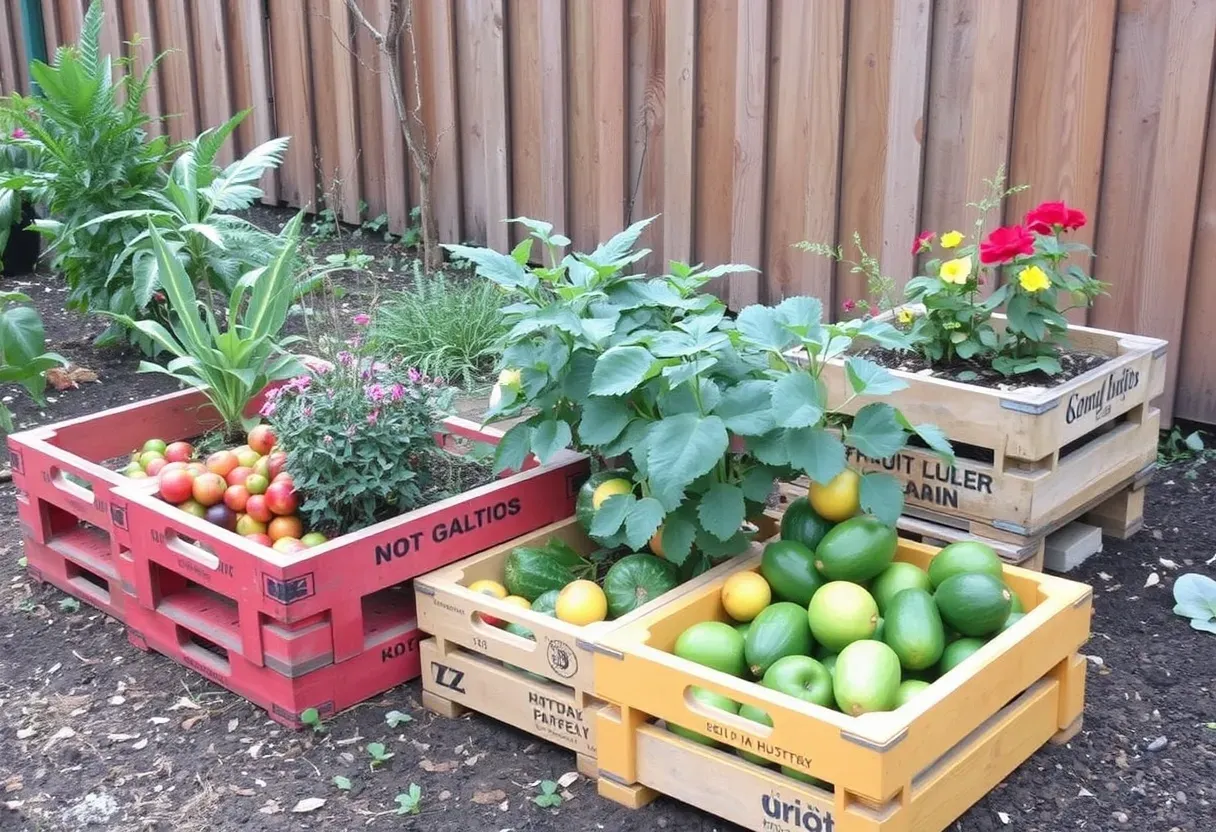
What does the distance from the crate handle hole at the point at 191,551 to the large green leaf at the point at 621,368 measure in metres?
1.09

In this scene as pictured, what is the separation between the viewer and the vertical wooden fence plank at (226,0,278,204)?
26.1ft

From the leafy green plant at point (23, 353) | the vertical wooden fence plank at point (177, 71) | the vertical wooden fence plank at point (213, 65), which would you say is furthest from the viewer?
the vertical wooden fence plank at point (177, 71)

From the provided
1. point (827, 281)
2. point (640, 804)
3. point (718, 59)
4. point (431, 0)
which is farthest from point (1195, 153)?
point (431, 0)

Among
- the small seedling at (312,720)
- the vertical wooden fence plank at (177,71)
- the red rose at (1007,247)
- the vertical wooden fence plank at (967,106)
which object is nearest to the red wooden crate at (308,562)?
the small seedling at (312,720)

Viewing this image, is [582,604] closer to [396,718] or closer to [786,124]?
[396,718]

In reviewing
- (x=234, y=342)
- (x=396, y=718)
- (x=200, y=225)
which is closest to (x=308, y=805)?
(x=396, y=718)

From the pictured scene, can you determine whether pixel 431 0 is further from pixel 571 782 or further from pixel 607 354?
pixel 571 782

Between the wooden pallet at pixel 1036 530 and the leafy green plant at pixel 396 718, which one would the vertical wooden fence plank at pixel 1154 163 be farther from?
the leafy green plant at pixel 396 718

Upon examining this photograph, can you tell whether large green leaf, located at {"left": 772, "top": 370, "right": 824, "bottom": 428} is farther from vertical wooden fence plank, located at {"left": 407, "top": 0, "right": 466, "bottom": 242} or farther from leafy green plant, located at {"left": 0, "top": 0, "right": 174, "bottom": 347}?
vertical wooden fence plank, located at {"left": 407, "top": 0, "right": 466, "bottom": 242}

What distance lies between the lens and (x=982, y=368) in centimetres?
366

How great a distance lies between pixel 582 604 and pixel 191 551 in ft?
3.42

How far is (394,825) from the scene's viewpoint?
2.81m

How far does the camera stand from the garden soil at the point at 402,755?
279 cm

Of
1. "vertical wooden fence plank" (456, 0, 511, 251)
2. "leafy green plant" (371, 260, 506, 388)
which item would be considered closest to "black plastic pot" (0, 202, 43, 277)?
"vertical wooden fence plank" (456, 0, 511, 251)
